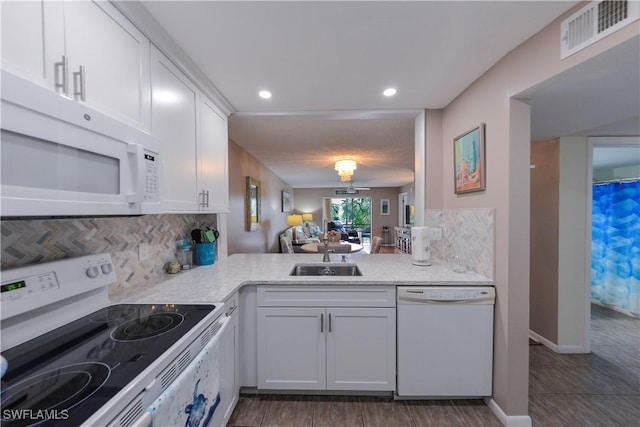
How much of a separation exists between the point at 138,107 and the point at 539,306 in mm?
3718

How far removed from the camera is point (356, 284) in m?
1.64

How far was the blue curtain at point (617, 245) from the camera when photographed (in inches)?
122

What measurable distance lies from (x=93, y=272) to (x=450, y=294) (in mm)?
2013

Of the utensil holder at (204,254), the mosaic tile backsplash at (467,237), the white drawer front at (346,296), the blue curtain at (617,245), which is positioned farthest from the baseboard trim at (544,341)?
the utensil holder at (204,254)

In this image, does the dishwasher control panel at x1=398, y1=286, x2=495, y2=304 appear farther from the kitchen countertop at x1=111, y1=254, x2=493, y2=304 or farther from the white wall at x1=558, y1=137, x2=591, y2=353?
the white wall at x1=558, y1=137, x2=591, y2=353

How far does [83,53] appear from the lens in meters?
0.91

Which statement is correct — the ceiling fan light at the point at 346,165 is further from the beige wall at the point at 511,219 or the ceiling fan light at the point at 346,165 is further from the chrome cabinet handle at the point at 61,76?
the chrome cabinet handle at the point at 61,76

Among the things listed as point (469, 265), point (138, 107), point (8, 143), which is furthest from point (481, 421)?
point (138, 107)

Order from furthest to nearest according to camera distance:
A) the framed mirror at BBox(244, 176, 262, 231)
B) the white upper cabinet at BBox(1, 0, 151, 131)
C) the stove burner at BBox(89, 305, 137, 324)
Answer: the framed mirror at BBox(244, 176, 262, 231), the stove burner at BBox(89, 305, 137, 324), the white upper cabinet at BBox(1, 0, 151, 131)

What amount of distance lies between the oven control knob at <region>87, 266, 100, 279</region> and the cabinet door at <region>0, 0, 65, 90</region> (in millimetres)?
769

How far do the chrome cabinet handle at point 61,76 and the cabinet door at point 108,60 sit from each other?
21 mm

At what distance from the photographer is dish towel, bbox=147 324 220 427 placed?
761mm

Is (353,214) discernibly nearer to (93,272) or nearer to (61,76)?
(93,272)

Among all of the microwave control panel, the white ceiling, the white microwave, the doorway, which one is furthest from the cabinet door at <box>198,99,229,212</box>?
the doorway
